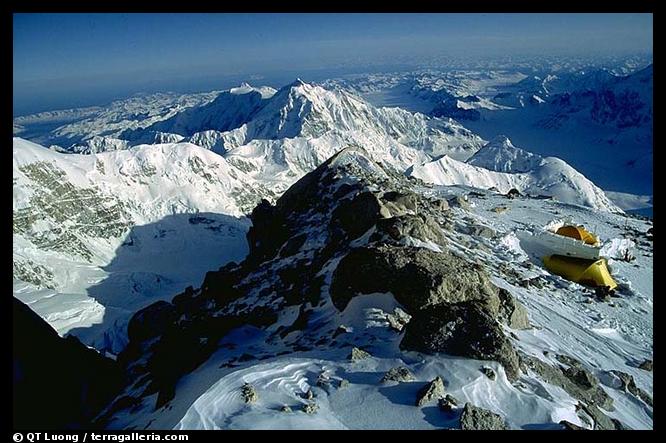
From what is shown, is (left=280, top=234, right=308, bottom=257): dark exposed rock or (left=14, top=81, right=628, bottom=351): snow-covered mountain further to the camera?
(left=14, top=81, right=628, bottom=351): snow-covered mountain

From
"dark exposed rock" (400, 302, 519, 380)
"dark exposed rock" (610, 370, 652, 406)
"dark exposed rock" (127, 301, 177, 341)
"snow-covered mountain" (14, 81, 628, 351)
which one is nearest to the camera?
"dark exposed rock" (400, 302, 519, 380)

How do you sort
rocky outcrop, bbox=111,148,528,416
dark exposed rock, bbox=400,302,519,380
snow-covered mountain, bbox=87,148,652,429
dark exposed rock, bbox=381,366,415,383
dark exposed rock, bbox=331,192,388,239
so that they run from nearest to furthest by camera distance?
snow-covered mountain, bbox=87,148,652,429
dark exposed rock, bbox=381,366,415,383
dark exposed rock, bbox=400,302,519,380
rocky outcrop, bbox=111,148,528,416
dark exposed rock, bbox=331,192,388,239

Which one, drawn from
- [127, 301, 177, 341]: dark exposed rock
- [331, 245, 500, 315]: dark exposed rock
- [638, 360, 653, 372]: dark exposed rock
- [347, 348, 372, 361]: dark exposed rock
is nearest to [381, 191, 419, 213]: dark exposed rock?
[331, 245, 500, 315]: dark exposed rock

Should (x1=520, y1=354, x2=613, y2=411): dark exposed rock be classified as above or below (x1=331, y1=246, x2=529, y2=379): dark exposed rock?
below

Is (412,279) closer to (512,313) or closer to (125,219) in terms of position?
(512,313)

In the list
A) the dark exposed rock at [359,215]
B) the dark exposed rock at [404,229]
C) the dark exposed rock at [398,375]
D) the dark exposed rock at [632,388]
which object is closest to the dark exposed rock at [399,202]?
the dark exposed rock at [359,215]

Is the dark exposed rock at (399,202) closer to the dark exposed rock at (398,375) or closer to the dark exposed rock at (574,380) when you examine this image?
the dark exposed rock at (574,380)

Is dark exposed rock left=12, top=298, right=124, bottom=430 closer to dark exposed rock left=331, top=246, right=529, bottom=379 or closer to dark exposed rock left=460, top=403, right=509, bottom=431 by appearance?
dark exposed rock left=331, top=246, right=529, bottom=379
